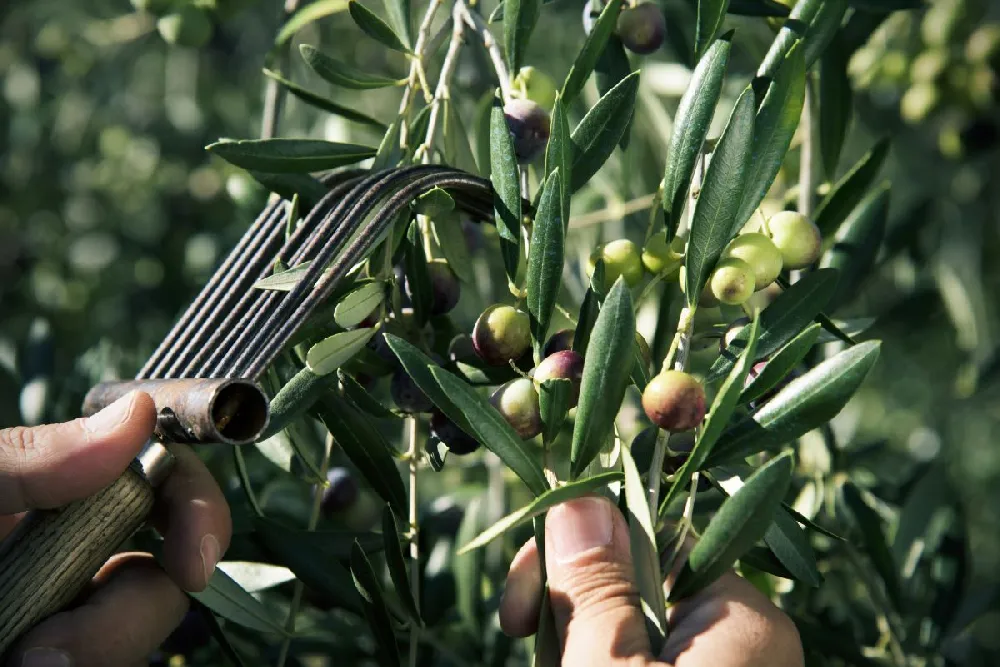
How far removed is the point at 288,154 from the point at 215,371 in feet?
0.90

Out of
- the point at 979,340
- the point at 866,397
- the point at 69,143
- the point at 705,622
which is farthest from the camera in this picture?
the point at 866,397

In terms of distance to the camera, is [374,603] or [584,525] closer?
[584,525]

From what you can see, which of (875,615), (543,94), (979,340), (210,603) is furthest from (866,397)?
(210,603)

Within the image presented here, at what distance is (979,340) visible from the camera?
1.77m

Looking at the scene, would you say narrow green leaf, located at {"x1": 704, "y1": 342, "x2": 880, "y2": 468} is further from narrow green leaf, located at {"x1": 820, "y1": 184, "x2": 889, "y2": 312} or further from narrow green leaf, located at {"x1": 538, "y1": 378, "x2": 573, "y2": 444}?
narrow green leaf, located at {"x1": 820, "y1": 184, "x2": 889, "y2": 312}

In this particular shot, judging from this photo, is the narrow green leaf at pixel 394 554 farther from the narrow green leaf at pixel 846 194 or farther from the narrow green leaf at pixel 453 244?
the narrow green leaf at pixel 846 194

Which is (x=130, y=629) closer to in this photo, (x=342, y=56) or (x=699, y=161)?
(x=699, y=161)

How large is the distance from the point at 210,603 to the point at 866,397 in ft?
8.23

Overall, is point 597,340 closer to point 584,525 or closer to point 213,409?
point 584,525

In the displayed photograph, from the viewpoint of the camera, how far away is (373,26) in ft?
3.59

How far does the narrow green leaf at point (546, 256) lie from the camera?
850 millimetres

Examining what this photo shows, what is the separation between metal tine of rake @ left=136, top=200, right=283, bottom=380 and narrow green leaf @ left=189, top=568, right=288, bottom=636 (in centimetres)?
23

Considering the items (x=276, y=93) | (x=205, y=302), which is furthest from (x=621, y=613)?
(x=276, y=93)

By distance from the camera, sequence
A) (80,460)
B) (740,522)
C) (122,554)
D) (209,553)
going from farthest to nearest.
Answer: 1. (122,554)
2. (209,553)
3. (80,460)
4. (740,522)
